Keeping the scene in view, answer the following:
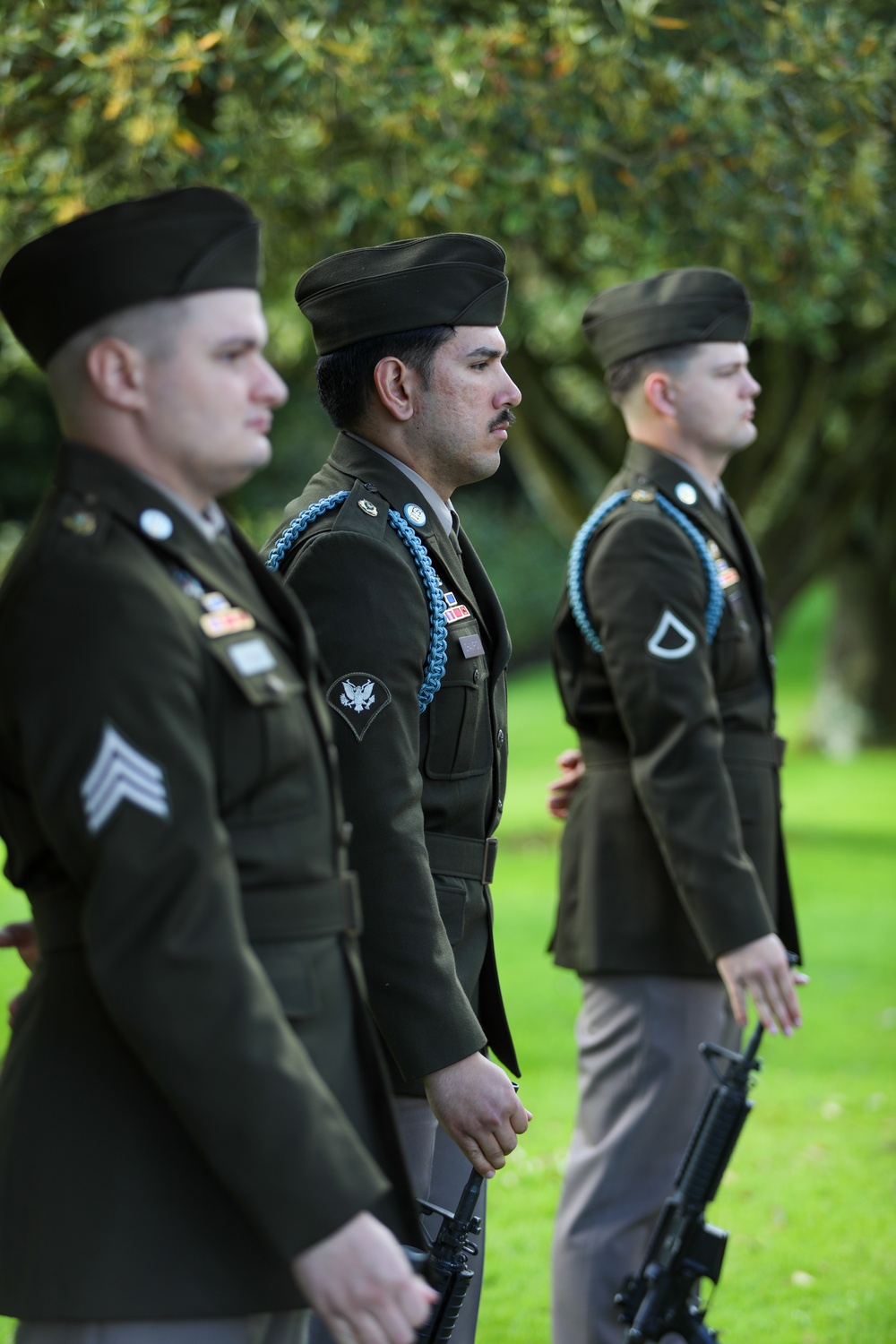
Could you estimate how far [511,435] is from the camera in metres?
13.4

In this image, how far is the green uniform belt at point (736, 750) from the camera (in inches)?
147

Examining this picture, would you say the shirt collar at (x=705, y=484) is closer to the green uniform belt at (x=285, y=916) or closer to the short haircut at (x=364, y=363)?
the short haircut at (x=364, y=363)

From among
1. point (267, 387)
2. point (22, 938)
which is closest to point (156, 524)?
point (267, 387)

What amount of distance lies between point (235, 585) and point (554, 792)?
2.15m

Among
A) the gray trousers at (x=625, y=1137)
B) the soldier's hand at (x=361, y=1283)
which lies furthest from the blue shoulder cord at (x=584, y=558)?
the soldier's hand at (x=361, y=1283)

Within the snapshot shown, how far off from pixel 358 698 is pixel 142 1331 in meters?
1.04

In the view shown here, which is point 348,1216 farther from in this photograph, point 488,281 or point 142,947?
point 488,281

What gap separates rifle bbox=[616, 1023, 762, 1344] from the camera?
339cm

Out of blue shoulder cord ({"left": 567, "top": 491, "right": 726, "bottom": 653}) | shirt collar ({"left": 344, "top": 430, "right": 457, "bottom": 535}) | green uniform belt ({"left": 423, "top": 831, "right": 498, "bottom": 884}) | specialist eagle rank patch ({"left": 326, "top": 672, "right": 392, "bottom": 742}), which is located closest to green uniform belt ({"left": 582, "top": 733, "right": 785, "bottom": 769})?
blue shoulder cord ({"left": 567, "top": 491, "right": 726, "bottom": 653})

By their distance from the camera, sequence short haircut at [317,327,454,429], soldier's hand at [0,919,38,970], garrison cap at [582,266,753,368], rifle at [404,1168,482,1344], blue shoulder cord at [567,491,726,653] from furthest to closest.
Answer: garrison cap at [582,266,753,368] < blue shoulder cord at [567,491,726,653] < short haircut at [317,327,454,429] < rifle at [404,1168,482,1344] < soldier's hand at [0,919,38,970]

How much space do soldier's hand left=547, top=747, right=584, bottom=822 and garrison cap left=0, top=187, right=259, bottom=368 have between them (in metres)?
2.15

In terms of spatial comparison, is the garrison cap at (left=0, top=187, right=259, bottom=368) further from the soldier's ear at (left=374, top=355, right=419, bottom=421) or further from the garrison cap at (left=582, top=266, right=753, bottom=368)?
the garrison cap at (left=582, top=266, right=753, bottom=368)

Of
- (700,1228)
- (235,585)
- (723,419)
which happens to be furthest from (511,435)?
(235,585)

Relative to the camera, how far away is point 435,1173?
3066 mm
